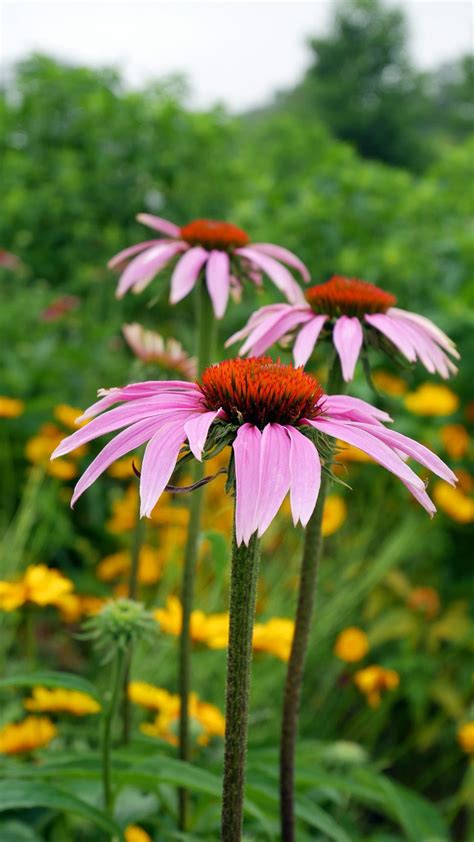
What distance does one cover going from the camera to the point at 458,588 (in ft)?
6.72

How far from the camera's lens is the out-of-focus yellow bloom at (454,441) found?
213 cm

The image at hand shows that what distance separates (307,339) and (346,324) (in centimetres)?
5

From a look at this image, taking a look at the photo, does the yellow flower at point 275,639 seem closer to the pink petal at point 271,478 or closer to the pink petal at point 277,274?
the pink petal at point 277,274

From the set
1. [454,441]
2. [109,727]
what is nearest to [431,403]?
[454,441]

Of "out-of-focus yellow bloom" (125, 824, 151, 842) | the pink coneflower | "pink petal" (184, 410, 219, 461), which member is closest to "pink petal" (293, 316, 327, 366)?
the pink coneflower

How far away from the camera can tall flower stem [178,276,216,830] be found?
99 centimetres

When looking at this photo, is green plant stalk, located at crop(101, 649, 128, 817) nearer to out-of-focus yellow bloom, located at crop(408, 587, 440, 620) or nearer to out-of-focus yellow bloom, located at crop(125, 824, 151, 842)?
out-of-focus yellow bloom, located at crop(125, 824, 151, 842)

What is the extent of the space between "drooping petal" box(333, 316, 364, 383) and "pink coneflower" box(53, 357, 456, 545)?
0.12m

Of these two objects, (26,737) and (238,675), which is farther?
(26,737)

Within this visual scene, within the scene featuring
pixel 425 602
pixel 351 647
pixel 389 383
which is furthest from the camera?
pixel 389 383

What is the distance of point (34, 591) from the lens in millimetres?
1145

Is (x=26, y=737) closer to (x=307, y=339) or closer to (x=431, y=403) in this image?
(x=307, y=339)

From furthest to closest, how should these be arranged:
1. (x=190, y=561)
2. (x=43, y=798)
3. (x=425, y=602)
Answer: (x=425, y=602) → (x=190, y=561) → (x=43, y=798)

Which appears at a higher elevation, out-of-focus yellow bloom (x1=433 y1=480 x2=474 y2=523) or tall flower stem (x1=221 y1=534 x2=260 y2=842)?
out-of-focus yellow bloom (x1=433 y1=480 x2=474 y2=523)
